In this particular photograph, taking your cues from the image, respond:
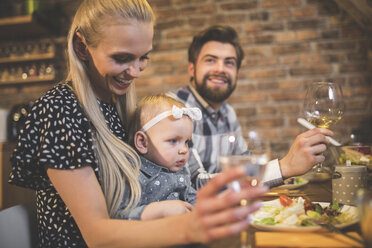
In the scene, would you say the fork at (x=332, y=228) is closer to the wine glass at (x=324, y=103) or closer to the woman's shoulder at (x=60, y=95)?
the wine glass at (x=324, y=103)

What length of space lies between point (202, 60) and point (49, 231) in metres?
1.68

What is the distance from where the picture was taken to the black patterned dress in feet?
2.81

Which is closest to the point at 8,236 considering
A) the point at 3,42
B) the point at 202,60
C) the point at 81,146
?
the point at 81,146

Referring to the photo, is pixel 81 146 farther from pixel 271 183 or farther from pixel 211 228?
pixel 271 183

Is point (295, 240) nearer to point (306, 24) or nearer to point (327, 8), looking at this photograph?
point (306, 24)

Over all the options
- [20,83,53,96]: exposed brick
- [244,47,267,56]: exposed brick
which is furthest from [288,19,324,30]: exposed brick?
[20,83,53,96]: exposed brick

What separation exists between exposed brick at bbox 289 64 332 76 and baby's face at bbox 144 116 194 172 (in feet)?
6.68

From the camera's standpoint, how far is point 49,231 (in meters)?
0.97

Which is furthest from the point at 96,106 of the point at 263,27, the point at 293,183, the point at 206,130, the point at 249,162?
the point at 263,27

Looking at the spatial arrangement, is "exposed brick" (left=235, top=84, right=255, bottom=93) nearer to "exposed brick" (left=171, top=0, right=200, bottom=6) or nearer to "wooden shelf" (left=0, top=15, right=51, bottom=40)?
"exposed brick" (left=171, top=0, right=200, bottom=6)

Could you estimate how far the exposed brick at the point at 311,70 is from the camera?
9.25ft

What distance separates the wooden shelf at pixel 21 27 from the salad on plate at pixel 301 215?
298cm

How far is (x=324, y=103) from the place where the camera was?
1.12 metres

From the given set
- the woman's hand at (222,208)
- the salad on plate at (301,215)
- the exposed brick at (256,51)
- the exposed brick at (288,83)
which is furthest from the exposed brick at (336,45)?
the woman's hand at (222,208)
